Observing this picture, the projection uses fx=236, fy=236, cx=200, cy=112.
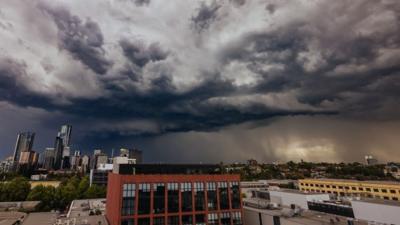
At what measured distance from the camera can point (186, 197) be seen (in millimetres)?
71938

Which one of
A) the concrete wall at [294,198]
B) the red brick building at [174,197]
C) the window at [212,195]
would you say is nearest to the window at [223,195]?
the red brick building at [174,197]

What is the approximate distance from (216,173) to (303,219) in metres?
29.8

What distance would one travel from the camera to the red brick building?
65.4 metres

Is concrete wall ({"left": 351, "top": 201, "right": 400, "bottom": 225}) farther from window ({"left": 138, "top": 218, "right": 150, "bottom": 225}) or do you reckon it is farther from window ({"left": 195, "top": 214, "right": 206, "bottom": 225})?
window ({"left": 138, "top": 218, "right": 150, "bottom": 225})

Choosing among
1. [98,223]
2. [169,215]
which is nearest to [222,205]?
[169,215]

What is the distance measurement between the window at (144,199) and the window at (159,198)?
73.4 inches

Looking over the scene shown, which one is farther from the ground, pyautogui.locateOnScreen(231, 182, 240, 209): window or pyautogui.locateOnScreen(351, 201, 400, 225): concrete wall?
pyautogui.locateOnScreen(231, 182, 240, 209): window

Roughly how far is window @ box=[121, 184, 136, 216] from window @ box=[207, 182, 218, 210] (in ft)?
76.5

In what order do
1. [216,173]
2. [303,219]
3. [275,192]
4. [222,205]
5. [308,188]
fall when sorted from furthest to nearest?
[308,188] → [275,192] → [216,173] → [222,205] → [303,219]

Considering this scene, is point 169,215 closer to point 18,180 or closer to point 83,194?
point 83,194

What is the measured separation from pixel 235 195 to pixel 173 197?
21276 millimetres

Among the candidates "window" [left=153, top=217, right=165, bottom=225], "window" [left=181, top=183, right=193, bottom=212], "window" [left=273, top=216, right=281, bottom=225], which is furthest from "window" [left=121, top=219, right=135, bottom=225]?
"window" [left=273, top=216, right=281, bottom=225]

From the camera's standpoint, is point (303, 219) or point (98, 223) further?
point (98, 223)

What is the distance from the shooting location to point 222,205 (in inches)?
2977
